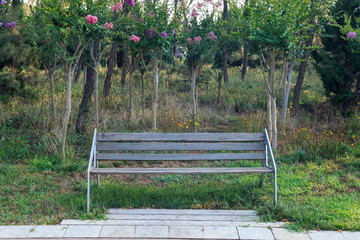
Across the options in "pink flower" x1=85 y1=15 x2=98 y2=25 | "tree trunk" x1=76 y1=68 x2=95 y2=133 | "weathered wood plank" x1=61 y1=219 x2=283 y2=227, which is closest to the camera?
"weathered wood plank" x1=61 y1=219 x2=283 y2=227

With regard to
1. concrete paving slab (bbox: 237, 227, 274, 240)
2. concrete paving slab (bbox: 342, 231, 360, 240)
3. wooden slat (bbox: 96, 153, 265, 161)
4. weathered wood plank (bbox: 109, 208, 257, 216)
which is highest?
wooden slat (bbox: 96, 153, 265, 161)

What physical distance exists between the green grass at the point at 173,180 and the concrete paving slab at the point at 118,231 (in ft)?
1.18

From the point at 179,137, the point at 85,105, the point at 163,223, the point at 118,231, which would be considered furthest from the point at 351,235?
the point at 85,105

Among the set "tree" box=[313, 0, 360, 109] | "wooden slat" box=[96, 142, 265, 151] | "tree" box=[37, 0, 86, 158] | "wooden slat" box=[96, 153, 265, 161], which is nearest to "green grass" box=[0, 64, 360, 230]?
"wooden slat" box=[96, 153, 265, 161]

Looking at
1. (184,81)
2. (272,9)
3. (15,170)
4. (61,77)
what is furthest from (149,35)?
(61,77)

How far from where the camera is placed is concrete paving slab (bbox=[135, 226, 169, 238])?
3700 millimetres

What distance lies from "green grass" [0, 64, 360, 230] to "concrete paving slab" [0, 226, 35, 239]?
0.20m

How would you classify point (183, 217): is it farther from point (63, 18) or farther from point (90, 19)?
point (63, 18)

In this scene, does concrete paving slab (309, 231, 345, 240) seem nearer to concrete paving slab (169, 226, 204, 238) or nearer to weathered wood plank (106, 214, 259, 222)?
weathered wood plank (106, 214, 259, 222)

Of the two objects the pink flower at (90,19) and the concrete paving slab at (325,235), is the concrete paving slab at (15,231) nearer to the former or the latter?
the concrete paving slab at (325,235)

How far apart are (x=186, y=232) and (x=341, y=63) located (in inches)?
367

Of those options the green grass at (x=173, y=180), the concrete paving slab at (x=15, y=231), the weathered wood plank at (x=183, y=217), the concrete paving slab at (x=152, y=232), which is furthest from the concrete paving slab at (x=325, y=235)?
the concrete paving slab at (x=15, y=231)

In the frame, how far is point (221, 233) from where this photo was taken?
3754 millimetres

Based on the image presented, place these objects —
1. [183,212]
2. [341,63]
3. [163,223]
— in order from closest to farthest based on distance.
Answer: [163,223] → [183,212] → [341,63]
